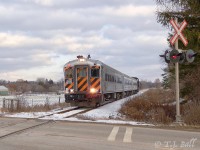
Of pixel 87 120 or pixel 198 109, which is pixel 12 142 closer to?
pixel 87 120

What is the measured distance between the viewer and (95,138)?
35.1ft

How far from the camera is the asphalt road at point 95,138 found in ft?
30.7

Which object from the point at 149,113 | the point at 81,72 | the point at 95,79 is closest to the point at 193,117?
the point at 149,113

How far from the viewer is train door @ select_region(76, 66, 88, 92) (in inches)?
977

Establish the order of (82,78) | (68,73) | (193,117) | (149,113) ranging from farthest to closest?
(68,73) → (82,78) → (149,113) → (193,117)

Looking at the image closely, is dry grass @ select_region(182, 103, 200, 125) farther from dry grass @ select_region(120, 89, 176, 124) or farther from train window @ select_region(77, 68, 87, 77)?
train window @ select_region(77, 68, 87, 77)

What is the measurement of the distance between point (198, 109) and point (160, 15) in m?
6.11

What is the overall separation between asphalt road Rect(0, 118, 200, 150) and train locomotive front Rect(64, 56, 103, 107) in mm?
11159

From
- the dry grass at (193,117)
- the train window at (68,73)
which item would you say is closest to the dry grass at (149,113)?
the dry grass at (193,117)

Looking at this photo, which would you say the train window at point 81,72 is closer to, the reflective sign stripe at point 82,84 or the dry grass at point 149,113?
the reflective sign stripe at point 82,84

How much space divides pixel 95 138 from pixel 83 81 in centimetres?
1435

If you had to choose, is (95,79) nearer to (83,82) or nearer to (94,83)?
(94,83)

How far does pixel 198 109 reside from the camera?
563 inches

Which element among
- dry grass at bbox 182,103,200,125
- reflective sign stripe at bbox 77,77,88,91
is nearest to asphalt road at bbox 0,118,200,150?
dry grass at bbox 182,103,200,125
